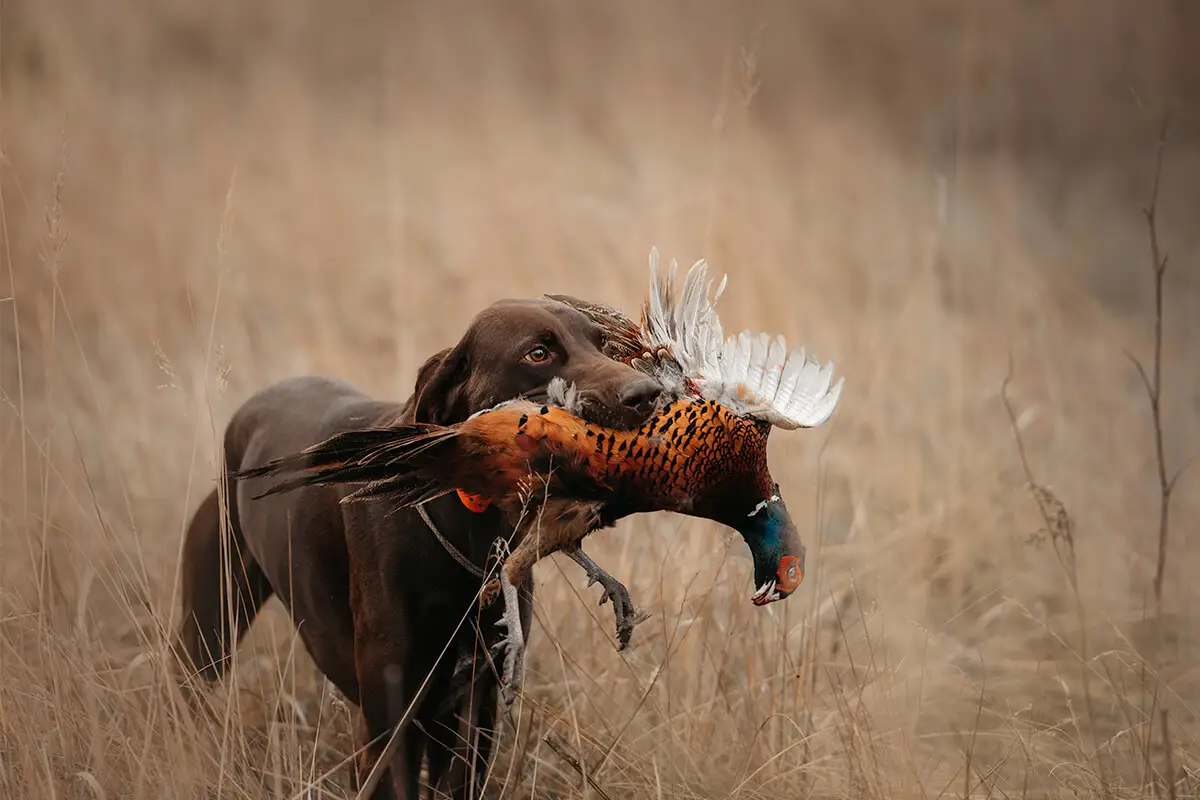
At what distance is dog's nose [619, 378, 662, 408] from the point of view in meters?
2.05

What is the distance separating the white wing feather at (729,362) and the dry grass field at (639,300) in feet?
1.59

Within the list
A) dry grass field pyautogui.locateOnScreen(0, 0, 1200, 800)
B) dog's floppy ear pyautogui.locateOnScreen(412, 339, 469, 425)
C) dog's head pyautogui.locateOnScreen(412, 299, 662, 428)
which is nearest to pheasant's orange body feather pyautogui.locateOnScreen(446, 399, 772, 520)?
dog's head pyautogui.locateOnScreen(412, 299, 662, 428)

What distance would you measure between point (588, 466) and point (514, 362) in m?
0.31

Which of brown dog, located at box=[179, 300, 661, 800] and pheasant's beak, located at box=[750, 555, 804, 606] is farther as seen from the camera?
brown dog, located at box=[179, 300, 661, 800]

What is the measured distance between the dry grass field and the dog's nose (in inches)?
21.6

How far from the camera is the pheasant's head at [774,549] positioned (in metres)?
2.13

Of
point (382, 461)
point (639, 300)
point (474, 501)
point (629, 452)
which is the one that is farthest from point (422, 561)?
point (639, 300)

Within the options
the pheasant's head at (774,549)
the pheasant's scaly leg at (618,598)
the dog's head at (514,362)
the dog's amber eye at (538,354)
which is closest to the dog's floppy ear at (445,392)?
the dog's head at (514,362)

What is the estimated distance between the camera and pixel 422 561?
246 centimetres

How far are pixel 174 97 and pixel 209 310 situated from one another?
2373 millimetres

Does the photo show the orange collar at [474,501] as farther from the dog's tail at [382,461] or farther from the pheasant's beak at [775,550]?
the pheasant's beak at [775,550]

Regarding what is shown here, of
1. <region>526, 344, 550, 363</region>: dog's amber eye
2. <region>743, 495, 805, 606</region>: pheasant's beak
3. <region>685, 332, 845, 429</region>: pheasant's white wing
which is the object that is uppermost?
<region>526, 344, 550, 363</region>: dog's amber eye

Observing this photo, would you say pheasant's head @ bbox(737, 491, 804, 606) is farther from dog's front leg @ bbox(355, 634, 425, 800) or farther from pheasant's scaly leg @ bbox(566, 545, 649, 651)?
dog's front leg @ bbox(355, 634, 425, 800)

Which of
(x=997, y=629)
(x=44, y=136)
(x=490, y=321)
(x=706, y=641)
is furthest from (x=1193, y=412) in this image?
(x=44, y=136)
